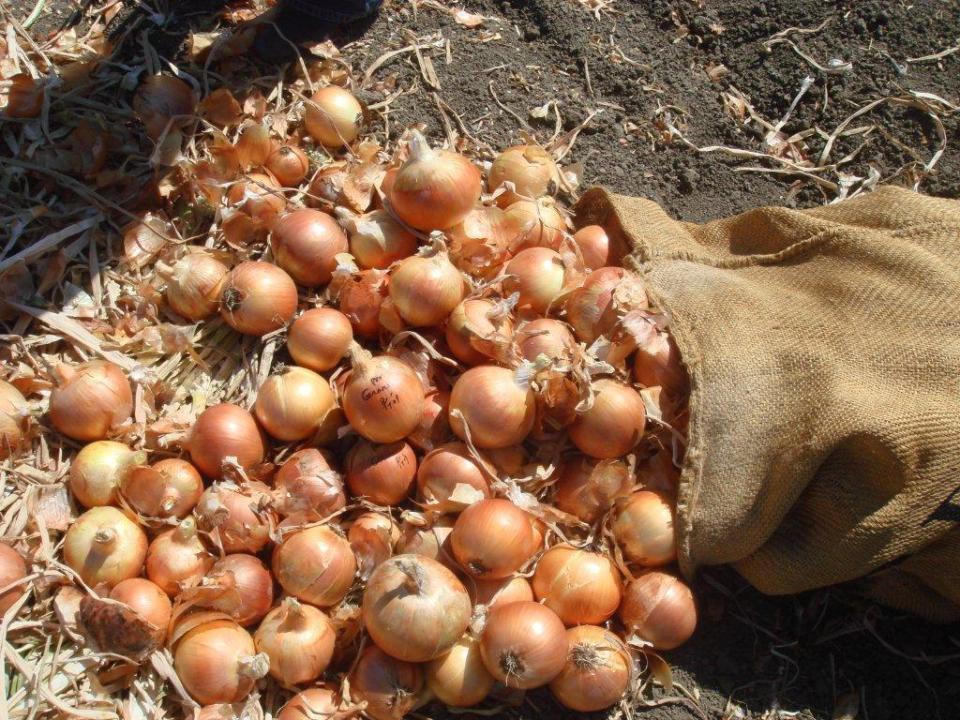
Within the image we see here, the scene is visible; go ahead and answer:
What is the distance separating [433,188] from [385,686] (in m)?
1.21

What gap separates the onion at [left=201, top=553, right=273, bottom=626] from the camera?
174cm

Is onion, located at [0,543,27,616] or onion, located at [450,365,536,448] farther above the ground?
onion, located at [450,365,536,448]

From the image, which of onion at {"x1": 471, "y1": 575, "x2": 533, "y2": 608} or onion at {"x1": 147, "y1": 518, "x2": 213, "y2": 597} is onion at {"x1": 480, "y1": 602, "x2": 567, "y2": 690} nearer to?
onion at {"x1": 471, "y1": 575, "x2": 533, "y2": 608}

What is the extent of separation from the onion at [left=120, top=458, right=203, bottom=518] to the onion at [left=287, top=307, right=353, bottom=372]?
390 mm

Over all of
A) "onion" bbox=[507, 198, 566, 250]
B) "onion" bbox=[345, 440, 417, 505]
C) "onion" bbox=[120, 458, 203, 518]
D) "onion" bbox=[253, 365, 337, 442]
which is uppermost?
"onion" bbox=[507, 198, 566, 250]

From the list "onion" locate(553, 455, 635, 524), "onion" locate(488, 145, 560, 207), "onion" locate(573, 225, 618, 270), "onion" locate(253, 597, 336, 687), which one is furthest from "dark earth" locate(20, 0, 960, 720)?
"onion" locate(253, 597, 336, 687)

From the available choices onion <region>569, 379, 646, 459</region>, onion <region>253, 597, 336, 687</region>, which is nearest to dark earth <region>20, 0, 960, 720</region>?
onion <region>569, 379, 646, 459</region>

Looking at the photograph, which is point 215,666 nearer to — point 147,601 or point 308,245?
point 147,601

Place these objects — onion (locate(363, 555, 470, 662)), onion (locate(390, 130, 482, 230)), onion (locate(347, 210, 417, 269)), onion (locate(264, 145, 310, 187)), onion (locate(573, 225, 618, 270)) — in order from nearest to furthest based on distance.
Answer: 1. onion (locate(363, 555, 470, 662))
2. onion (locate(390, 130, 482, 230))
3. onion (locate(347, 210, 417, 269))
4. onion (locate(573, 225, 618, 270))
5. onion (locate(264, 145, 310, 187))

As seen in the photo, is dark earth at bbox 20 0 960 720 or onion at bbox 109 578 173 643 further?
dark earth at bbox 20 0 960 720

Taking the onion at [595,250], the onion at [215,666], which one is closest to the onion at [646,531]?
the onion at [595,250]

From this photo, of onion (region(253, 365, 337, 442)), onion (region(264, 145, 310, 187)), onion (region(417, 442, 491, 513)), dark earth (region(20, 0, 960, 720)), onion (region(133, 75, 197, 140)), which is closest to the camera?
onion (region(417, 442, 491, 513))

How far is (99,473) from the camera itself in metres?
1.90

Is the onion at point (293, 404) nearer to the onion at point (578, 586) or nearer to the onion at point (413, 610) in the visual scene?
the onion at point (413, 610)
